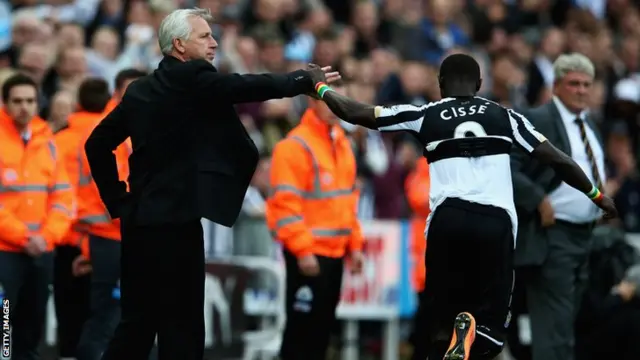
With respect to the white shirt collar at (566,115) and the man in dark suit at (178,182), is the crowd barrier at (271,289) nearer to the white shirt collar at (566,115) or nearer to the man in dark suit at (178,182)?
the white shirt collar at (566,115)

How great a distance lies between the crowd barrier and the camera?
15883 millimetres

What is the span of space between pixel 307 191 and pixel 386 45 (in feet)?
30.7

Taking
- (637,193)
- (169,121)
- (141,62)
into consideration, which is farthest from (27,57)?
(637,193)

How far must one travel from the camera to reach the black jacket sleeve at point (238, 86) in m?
9.05

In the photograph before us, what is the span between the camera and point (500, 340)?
9.84 meters

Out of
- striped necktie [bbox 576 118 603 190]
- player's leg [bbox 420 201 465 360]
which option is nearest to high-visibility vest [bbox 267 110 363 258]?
striped necktie [bbox 576 118 603 190]

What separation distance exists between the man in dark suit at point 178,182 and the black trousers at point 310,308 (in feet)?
10.0

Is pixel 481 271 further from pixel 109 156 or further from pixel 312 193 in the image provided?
pixel 312 193

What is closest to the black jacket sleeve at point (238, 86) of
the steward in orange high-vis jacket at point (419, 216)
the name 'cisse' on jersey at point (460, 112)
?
the name 'cisse' on jersey at point (460, 112)

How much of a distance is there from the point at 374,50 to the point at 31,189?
32.1ft

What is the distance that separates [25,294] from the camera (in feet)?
38.4

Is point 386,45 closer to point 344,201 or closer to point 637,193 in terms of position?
point 637,193

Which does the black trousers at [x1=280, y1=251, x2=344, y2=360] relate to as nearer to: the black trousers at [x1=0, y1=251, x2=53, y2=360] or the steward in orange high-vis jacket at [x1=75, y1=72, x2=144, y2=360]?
the steward in orange high-vis jacket at [x1=75, y1=72, x2=144, y2=360]

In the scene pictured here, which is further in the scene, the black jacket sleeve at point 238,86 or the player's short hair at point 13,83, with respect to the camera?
the player's short hair at point 13,83
